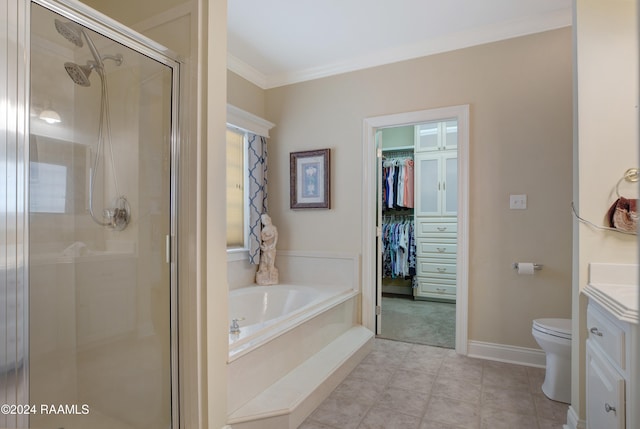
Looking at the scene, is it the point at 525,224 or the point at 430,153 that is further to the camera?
the point at 430,153

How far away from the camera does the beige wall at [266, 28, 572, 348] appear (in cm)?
248

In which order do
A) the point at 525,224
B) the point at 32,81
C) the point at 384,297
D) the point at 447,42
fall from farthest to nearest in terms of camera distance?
the point at 384,297, the point at 447,42, the point at 525,224, the point at 32,81

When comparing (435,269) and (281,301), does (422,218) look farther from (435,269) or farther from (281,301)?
(281,301)

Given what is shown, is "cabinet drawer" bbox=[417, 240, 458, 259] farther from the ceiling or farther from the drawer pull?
the drawer pull

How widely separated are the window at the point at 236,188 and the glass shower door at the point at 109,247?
1573mm

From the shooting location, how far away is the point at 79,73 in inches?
58.6

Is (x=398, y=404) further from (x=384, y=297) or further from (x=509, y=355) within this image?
(x=384, y=297)

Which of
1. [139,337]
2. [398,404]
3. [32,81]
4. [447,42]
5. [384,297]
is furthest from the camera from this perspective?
[384,297]

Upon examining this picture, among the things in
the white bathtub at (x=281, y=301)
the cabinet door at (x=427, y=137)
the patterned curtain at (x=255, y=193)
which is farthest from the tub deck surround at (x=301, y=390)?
the cabinet door at (x=427, y=137)

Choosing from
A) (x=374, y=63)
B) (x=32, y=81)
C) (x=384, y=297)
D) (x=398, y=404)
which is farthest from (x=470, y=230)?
(x=32, y=81)

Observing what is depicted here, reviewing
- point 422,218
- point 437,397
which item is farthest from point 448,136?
point 437,397

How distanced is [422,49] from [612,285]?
2.27 meters

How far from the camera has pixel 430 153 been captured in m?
4.54

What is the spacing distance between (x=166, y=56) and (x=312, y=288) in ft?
7.27
